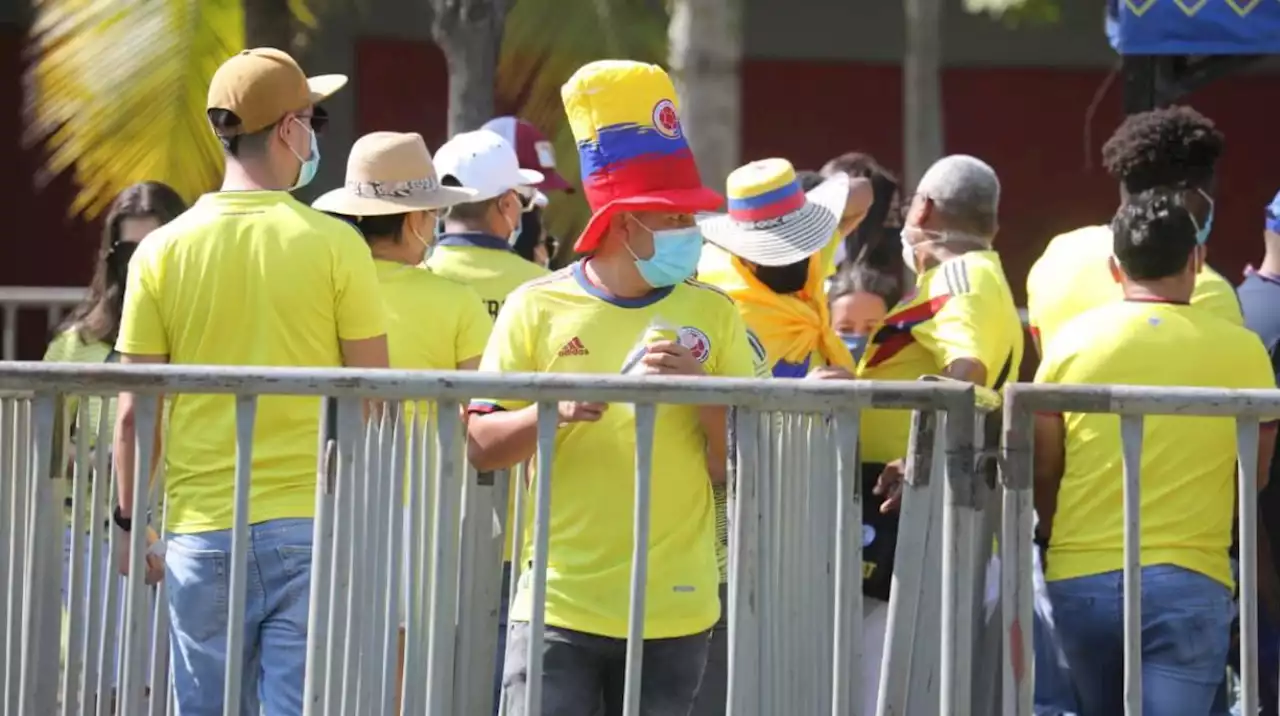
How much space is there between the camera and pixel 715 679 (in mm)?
4277

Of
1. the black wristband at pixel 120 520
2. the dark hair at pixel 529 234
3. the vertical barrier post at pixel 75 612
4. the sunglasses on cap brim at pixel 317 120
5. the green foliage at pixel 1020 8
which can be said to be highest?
the green foliage at pixel 1020 8

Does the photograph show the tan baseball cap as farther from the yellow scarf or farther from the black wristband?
the yellow scarf

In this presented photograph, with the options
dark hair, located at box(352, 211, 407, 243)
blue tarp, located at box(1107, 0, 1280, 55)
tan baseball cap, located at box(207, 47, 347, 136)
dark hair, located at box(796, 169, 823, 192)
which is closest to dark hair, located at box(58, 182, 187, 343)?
dark hair, located at box(352, 211, 407, 243)

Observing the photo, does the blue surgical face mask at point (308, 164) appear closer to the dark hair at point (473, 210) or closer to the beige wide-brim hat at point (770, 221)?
the beige wide-brim hat at point (770, 221)

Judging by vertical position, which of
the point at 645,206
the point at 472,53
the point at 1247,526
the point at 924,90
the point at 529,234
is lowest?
the point at 1247,526

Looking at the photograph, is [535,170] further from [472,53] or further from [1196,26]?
[472,53]

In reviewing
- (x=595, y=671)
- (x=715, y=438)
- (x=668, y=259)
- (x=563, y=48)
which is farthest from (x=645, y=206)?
(x=563, y=48)

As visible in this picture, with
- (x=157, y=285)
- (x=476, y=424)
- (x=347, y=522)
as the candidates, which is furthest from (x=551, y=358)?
(x=157, y=285)

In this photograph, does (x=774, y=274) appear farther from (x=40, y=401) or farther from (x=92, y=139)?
(x=92, y=139)

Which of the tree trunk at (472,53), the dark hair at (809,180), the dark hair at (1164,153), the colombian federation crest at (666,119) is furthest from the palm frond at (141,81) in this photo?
the colombian federation crest at (666,119)

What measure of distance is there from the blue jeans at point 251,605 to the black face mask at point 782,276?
136 centimetres

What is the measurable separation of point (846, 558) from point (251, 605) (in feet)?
4.32

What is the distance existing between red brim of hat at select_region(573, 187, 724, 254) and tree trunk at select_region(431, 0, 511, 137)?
5934mm

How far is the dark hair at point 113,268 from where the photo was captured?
18.4ft
